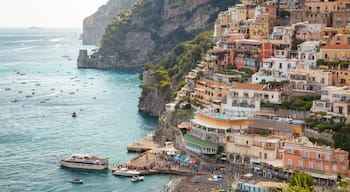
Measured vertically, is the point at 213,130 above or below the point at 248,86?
below

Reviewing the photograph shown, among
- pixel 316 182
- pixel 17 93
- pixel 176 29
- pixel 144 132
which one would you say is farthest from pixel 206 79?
pixel 176 29

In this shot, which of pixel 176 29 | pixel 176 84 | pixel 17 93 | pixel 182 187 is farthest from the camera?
pixel 176 29

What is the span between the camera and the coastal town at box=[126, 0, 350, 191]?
54.0 meters

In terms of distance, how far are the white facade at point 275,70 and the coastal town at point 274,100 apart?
114 millimetres

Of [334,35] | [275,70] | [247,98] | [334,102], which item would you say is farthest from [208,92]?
[334,102]

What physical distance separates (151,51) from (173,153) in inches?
4595

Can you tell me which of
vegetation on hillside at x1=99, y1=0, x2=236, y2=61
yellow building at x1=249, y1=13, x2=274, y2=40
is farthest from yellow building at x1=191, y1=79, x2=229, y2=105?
vegetation on hillside at x1=99, y1=0, x2=236, y2=61

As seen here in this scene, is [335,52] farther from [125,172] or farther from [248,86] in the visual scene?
[125,172]

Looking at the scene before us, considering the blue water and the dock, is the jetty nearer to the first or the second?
the dock

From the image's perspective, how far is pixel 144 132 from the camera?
3246 inches

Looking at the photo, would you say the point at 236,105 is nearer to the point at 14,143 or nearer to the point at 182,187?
the point at 182,187

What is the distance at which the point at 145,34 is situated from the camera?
182m

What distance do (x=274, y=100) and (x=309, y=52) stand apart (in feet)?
28.3

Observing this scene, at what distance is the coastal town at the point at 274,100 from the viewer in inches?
2125
